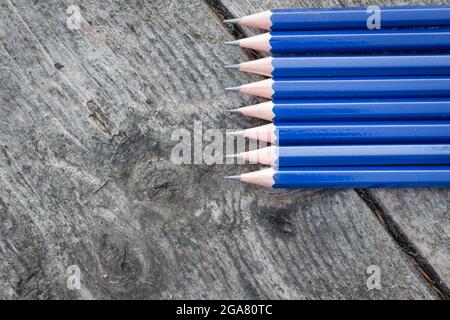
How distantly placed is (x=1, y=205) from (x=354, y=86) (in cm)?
54

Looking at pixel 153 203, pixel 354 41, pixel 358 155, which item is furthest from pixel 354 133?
pixel 153 203

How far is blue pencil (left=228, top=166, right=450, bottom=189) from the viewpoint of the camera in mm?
724

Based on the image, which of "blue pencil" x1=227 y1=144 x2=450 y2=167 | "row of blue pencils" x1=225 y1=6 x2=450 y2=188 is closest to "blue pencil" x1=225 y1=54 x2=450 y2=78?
"row of blue pencils" x1=225 y1=6 x2=450 y2=188

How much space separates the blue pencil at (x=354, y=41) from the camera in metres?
0.76

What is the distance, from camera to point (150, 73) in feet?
2.56

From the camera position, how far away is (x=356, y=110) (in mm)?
740

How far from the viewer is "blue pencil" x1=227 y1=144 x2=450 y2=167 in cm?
73

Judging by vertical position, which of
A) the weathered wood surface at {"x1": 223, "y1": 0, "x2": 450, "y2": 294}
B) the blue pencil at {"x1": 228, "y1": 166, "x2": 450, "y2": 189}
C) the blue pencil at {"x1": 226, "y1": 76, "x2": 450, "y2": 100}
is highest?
the blue pencil at {"x1": 226, "y1": 76, "x2": 450, "y2": 100}

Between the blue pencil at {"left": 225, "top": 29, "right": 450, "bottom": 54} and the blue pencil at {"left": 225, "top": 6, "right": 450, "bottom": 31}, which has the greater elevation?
the blue pencil at {"left": 225, "top": 6, "right": 450, "bottom": 31}

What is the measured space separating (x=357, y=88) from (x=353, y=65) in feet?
0.12

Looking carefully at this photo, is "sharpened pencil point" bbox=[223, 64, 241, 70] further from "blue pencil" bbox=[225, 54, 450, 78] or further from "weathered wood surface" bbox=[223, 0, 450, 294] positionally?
"weathered wood surface" bbox=[223, 0, 450, 294]

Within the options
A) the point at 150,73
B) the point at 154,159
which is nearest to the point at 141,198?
the point at 154,159

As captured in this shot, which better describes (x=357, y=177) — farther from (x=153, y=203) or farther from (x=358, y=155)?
(x=153, y=203)
